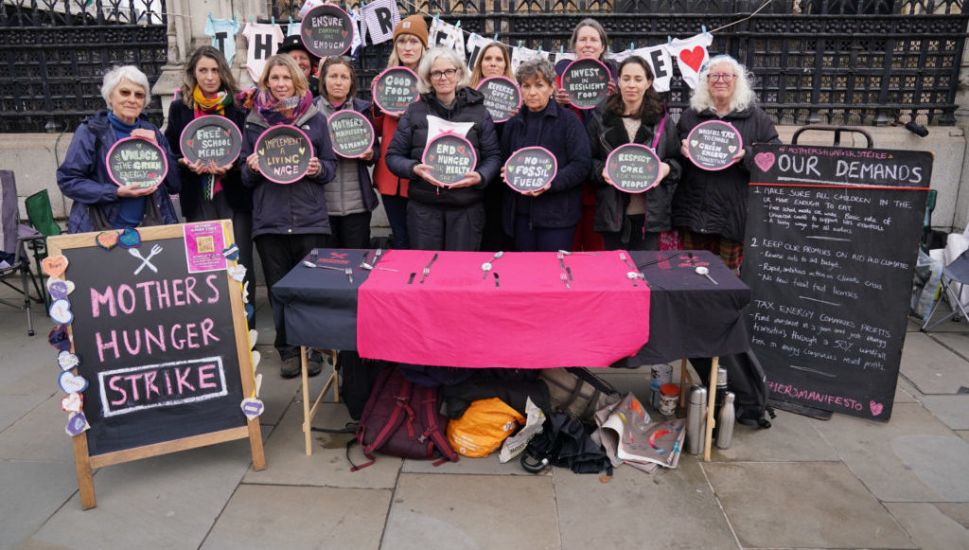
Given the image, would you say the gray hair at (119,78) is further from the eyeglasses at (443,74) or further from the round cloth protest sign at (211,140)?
the eyeglasses at (443,74)

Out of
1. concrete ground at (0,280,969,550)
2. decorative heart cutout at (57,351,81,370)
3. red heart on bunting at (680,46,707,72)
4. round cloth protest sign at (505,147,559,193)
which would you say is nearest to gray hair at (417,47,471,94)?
round cloth protest sign at (505,147,559,193)

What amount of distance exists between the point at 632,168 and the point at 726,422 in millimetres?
1623

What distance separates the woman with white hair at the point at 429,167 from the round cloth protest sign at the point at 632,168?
73 centimetres

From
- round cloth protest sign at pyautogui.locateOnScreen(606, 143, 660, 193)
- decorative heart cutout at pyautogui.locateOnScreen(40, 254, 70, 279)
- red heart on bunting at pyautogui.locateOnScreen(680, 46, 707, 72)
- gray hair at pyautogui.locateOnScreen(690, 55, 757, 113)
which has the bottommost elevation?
decorative heart cutout at pyautogui.locateOnScreen(40, 254, 70, 279)

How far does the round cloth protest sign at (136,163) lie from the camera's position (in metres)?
3.99

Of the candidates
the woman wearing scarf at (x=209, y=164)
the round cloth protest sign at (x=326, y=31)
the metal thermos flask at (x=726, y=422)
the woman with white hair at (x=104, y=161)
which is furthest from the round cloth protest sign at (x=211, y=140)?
the metal thermos flask at (x=726, y=422)

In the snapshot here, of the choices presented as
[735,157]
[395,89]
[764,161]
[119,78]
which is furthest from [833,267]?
[119,78]

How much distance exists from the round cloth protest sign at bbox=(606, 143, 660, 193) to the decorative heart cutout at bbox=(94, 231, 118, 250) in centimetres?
277

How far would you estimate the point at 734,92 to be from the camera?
173 inches

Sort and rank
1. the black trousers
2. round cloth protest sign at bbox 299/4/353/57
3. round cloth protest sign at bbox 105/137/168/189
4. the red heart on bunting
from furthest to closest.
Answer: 1. the red heart on bunting
2. round cloth protest sign at bbox 299/4/353/57
3. the black trousers
4. round cloth protest sign at bbox 105/137/168/189

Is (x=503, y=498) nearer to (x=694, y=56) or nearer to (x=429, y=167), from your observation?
(x=429, y=167)

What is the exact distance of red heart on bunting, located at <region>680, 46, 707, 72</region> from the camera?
629cm

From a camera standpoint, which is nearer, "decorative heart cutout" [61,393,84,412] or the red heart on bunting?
"decorative heart cutout" [61,393,84,412]

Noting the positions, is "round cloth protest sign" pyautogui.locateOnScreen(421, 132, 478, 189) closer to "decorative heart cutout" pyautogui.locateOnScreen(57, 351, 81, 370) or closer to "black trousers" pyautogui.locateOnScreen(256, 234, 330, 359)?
"black trousers" pyautogui.locateOnScreen(256, 234, 330, 359)
